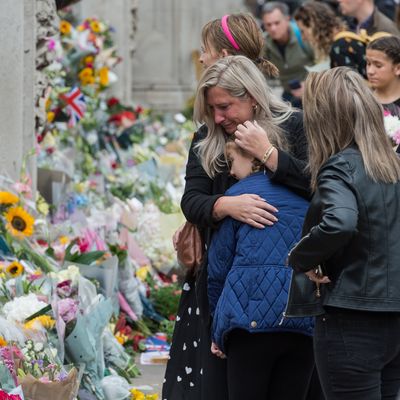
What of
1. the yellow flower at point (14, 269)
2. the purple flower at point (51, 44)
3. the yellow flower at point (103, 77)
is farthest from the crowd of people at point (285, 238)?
the yellow flower at point (103, 77)

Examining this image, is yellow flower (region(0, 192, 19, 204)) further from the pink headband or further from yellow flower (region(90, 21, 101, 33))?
yellow flower (region(90, 21, 101, 33))

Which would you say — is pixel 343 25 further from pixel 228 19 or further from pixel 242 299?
pixel 242 299

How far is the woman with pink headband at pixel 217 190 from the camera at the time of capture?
4539 mm

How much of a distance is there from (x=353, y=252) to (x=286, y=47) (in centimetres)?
678

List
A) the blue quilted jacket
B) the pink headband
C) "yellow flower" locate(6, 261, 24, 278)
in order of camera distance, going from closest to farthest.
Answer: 1. the blue quilted jacket
2. the pink headband
3. "yellow flower" locate(6, 261, 24, 278)

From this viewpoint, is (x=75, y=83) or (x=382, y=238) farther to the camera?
(x=75, y=83)

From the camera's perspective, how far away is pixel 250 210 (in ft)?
14.6

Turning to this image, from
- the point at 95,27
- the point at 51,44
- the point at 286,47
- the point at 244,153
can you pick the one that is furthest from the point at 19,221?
the point at 95,27

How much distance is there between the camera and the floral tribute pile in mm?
5582

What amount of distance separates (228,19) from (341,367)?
64.3 inches

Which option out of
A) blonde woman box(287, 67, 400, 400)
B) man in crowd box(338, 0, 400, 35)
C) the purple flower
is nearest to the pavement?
the purple flower

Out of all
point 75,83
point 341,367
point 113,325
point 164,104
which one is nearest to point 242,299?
point 341,367

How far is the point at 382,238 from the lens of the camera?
13.2 ft

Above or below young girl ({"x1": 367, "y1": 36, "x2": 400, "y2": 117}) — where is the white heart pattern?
below
